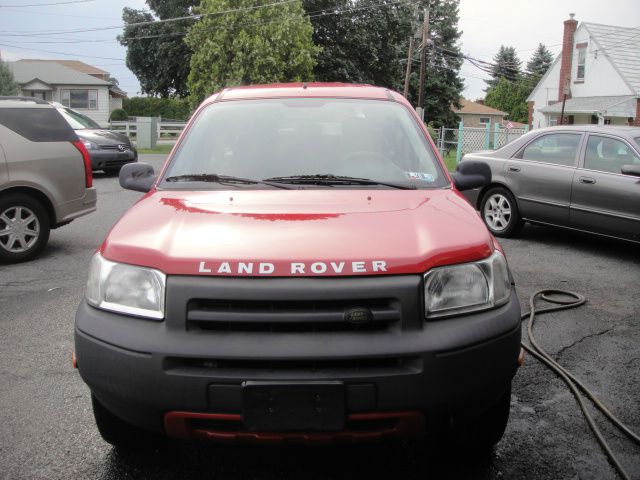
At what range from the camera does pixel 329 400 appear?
7.34 feet

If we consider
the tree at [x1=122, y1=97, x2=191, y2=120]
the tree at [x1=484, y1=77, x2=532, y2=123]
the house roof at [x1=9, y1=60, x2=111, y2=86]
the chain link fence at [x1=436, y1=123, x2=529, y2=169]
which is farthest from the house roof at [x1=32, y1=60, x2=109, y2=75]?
the chain link fence at [x1=436, y1=123, x2=529, y2=169]

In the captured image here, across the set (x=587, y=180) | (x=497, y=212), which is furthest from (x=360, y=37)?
(x=587, y=180)

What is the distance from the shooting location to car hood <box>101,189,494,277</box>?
7.77 feet

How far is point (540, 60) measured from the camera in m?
90.9

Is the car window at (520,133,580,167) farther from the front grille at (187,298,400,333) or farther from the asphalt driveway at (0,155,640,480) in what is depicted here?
the front grille at (187,298,400,333)

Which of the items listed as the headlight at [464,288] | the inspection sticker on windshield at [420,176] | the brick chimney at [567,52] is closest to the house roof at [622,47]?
the brick chimney at [567,52]

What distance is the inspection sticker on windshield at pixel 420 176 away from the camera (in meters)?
3.40

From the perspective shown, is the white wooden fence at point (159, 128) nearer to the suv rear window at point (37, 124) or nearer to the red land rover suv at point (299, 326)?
the suv rear window at point (37, 124)

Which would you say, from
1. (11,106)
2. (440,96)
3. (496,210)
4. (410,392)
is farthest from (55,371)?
(440,96)

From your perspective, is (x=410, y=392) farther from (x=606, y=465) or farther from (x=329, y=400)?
(x=606, y=465)

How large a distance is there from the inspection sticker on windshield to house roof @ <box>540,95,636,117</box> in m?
33.3

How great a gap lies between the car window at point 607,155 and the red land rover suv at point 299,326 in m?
5.50

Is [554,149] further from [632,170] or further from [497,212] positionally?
[632,170]

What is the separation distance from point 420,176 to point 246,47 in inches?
1179
